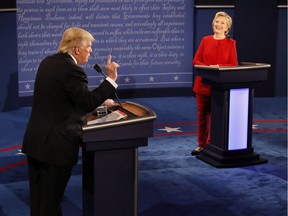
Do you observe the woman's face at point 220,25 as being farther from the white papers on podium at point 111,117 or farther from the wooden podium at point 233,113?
the white papers on podium at point 111,117

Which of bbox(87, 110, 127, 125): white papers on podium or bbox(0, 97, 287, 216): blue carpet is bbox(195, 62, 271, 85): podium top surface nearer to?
bbox(0, 97, 287, 216): blue carpet

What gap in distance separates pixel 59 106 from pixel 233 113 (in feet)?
9.78

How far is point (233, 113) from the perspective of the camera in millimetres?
6297

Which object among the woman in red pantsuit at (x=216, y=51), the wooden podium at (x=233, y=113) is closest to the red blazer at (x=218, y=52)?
the woman in red pantsuit at (x=216, y=51)

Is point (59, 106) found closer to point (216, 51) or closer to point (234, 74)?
point (234, 74)

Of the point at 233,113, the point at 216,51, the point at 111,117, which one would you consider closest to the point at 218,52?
the point at 216,51

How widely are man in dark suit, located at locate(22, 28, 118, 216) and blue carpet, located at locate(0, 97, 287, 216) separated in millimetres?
1358

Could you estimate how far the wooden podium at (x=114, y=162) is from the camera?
3.74 m

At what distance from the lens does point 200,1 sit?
31.5ft

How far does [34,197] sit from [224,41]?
318 centimetres

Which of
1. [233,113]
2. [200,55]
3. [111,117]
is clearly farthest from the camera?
[200,55]

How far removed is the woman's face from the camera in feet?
20.7

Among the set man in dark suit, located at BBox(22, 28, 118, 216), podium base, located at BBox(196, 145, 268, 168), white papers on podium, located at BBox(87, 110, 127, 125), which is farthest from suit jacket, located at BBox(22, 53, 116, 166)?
podium base, located at BBox(196, 145, 268, 168)

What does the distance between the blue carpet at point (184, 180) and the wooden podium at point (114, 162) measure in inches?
45.2
